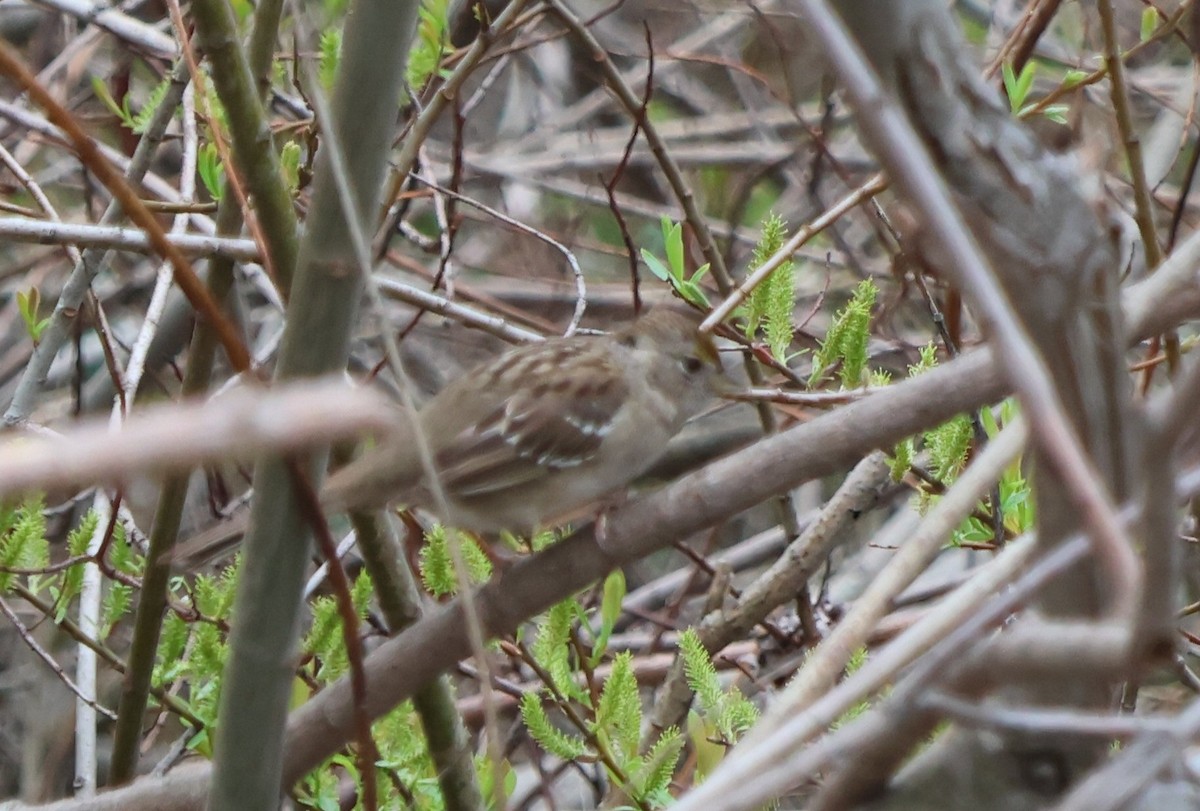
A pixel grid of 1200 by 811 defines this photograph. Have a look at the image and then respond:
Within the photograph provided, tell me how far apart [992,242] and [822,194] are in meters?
3.98

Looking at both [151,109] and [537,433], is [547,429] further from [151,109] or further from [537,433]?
[151,109]

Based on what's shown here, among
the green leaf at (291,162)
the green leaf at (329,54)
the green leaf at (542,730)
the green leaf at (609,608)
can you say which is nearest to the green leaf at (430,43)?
the green leaf at (329,54)

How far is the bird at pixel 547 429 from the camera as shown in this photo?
240 cm

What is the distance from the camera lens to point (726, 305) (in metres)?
2.29

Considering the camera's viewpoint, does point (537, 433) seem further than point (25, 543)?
Yes

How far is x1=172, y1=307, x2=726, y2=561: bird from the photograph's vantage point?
2404 millimetres

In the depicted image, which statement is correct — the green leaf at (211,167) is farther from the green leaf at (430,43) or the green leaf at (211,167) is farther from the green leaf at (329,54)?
the green leaf at (430,43)

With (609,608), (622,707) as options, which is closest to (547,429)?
(609,608)

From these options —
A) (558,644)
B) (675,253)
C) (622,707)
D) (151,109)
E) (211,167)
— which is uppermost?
(151,109)

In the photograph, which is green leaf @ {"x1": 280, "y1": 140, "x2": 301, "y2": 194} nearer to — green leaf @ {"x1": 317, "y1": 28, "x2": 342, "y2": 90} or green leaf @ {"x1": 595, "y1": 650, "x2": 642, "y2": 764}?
green leaf @ {"x1": 317, "y1": 28, "x2": 342, "y2": 90}

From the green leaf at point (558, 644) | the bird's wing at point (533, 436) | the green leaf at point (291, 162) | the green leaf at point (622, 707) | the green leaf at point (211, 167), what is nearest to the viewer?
the green leaf at point (622, 707)

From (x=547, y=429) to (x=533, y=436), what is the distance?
1.2 inches

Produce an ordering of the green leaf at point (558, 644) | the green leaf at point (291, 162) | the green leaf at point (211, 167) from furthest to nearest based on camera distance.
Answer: the green leaf at point (211, 167) → the green leaf at point (291, 162) → the green leaf at point (558, 644)

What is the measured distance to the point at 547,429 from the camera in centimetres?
248
